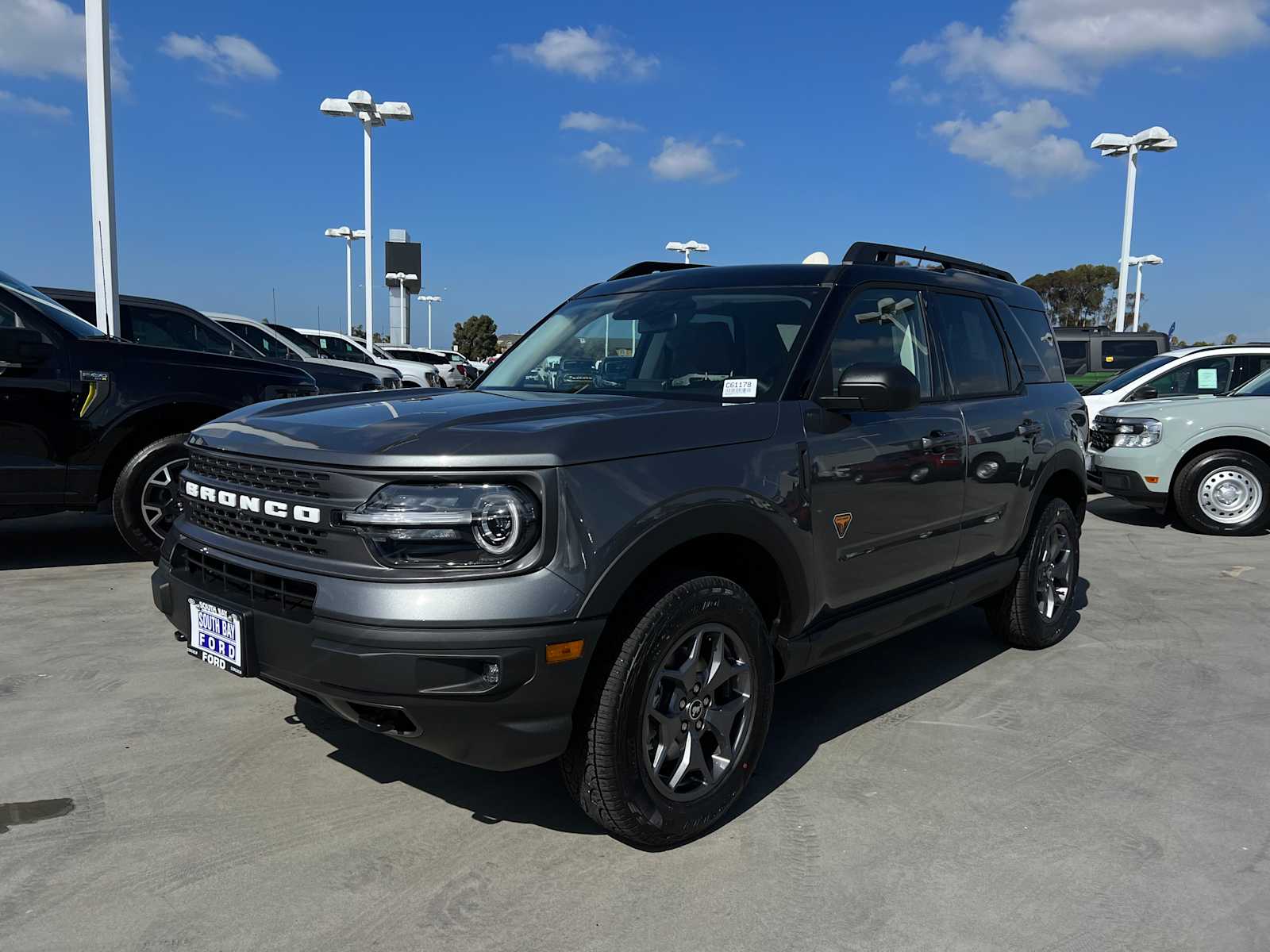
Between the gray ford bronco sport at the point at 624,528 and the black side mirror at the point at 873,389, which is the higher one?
the black side mirror at the point at 873,389

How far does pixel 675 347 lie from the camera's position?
12.5 feet

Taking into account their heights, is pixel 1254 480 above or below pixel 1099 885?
above

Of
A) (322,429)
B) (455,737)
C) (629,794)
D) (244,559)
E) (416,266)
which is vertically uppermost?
(416,266)

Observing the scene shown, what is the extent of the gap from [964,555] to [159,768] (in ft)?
11.0

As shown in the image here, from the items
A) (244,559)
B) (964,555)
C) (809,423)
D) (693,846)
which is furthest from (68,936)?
(964,555)

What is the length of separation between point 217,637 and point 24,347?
12.9ft

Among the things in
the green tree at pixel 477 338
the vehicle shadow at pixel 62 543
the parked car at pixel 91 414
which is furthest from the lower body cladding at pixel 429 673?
the green tree at pixel 477 338

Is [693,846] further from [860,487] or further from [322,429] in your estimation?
[322,429]

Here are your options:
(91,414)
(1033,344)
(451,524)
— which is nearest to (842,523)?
(451,524)

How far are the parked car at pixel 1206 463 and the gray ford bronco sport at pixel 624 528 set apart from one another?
5.74 metres

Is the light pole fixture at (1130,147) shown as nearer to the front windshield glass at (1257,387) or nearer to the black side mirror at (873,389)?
the front windshield glass at (1257,387)

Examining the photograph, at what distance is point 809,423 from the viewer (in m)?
3.38

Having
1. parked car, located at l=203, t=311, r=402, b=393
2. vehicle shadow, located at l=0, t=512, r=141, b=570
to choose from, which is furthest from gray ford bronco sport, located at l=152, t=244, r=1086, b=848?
parked car, located at l=203, t=311, r=402, b=393

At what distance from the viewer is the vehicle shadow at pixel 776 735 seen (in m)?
3.29
